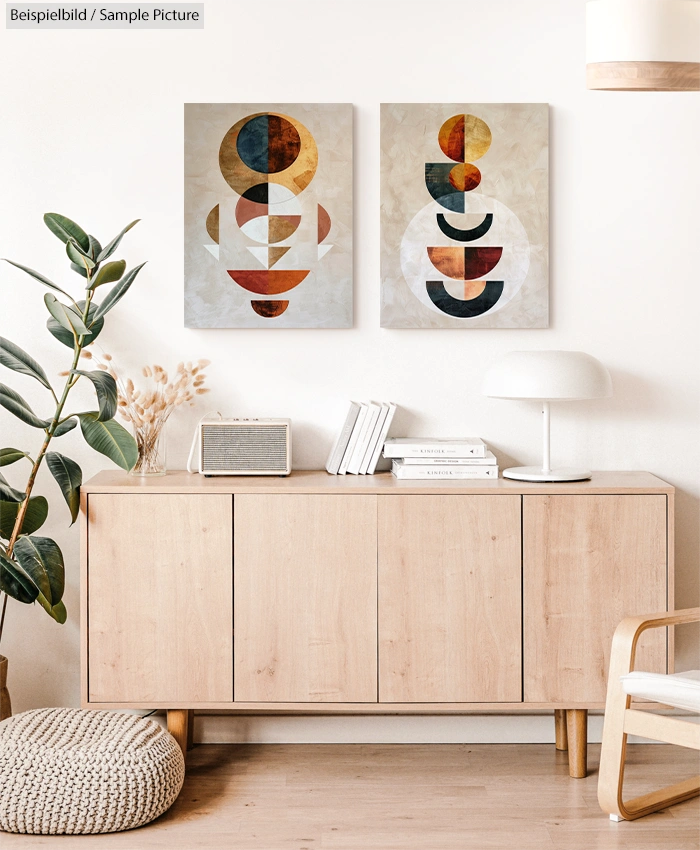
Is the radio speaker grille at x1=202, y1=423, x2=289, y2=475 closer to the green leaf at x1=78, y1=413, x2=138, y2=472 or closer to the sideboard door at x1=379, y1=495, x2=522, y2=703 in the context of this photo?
the green leaf at x1=78, y1=413, x2=138, y2=472

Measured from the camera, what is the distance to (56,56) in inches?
109

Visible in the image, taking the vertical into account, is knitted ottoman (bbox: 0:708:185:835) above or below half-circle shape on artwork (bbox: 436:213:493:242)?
below

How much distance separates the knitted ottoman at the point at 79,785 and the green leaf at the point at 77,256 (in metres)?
1.29

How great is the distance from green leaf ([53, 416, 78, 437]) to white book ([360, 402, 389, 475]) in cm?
86

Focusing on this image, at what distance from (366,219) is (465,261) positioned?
342 mm

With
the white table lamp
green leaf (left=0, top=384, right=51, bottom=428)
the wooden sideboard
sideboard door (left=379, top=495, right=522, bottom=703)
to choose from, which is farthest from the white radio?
the white table lamp

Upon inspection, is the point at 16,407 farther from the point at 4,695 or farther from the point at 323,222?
the point at 323,222

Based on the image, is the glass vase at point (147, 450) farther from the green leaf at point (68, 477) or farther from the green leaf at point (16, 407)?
the green leaf at point (16, 407)

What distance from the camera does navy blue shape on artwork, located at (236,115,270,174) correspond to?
109 inches

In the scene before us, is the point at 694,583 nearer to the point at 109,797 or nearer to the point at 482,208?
the point at 482,208

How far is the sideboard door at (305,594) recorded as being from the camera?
8.07ft

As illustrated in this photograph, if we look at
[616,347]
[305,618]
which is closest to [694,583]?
[616,347]

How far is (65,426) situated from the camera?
2564 millimetres

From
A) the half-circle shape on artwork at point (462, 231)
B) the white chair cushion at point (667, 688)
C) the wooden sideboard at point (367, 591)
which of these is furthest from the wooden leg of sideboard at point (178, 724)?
the half-circle shape on artwork at point (462, 231)
